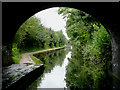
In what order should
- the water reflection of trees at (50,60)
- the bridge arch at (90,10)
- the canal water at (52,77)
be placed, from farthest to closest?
the water reflection of trees at (50,60), the canal water at (52,77), the bridge arch at (90,10)

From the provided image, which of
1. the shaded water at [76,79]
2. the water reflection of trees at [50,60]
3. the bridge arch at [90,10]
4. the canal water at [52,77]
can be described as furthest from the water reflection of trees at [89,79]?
the water reflection of trees at [50,60]

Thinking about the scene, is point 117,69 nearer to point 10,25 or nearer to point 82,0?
point 82,0

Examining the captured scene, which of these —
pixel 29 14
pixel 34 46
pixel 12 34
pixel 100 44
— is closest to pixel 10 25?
pixel 12 34

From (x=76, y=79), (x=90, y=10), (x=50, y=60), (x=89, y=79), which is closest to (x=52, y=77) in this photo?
(x=76, y=79)

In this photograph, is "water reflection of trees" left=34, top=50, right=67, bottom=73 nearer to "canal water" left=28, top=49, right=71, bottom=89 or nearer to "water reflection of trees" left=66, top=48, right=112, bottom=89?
"canal water" left=28, top=49, right=71, bottom=89

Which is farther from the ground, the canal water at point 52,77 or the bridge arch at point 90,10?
the bridge arch at point 90,10

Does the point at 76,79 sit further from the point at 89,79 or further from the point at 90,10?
the point at 90,10

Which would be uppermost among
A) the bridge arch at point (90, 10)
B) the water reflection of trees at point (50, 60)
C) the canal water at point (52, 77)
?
the bridge arch at point (90, 10)

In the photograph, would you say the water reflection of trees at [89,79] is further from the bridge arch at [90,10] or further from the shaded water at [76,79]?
the bridge arch at [90,10]

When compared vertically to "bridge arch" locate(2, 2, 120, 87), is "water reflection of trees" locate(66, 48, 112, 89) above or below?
below

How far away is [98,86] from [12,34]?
482 centimetres

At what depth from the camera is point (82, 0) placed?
4.06 meters

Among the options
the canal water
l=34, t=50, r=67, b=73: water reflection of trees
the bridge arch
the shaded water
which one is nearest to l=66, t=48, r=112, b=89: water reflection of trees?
the shaded water

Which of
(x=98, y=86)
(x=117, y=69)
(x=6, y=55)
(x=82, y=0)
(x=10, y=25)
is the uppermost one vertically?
(x=82, y=0)
